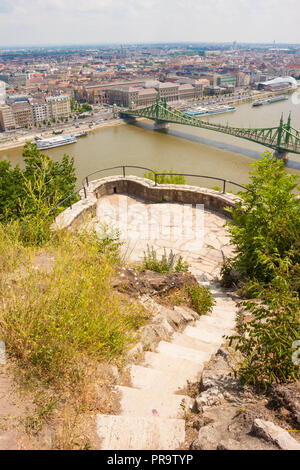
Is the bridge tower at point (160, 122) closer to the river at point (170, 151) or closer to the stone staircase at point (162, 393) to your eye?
the river at point (170, 151)

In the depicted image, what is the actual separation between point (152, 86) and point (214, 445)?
8700cm

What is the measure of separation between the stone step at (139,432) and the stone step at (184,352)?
812mm

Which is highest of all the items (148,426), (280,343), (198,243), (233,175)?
(280,343)

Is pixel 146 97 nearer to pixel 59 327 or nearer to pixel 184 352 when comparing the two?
pixel 184 352

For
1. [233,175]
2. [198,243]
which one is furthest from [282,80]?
[198,243]

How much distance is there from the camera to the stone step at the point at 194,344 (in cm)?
319

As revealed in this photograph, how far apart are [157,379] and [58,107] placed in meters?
71.6

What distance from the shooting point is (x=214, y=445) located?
1881 mm

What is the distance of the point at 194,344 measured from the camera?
3332 mm

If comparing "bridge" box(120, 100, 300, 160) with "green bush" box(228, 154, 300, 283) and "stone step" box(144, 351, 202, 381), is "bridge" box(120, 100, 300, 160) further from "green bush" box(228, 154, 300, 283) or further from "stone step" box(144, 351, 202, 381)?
"stone step" box(144, 351, 202, 381)
